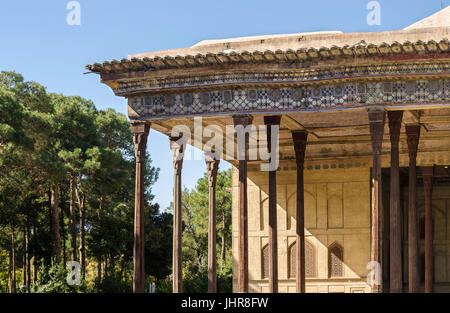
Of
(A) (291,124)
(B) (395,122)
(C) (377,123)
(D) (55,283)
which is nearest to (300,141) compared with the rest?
Answer: (A) (291,124)

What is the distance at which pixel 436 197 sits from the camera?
26078 mm

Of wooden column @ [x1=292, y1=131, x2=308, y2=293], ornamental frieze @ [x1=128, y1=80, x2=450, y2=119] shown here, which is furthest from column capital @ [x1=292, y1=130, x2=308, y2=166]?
ornamental frieze @ [x1=128, y1=80, x2=450, y2=119]

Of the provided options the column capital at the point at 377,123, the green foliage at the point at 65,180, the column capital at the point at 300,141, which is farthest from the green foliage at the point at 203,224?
the column capital at the point at 377,123

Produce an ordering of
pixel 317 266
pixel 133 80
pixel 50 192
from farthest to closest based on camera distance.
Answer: pixel 50 192 < pixel 317 266 < pixel 133 80

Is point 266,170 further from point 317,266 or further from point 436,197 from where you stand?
point 436,197

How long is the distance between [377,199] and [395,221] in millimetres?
602

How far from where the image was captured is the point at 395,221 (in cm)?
1527

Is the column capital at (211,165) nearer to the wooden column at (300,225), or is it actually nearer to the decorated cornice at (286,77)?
the wooden column at (300,225)

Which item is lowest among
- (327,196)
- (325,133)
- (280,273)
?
(280,273)

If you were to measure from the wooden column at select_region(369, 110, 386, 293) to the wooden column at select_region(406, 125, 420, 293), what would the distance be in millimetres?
2452

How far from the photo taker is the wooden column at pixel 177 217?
55.5 feet
